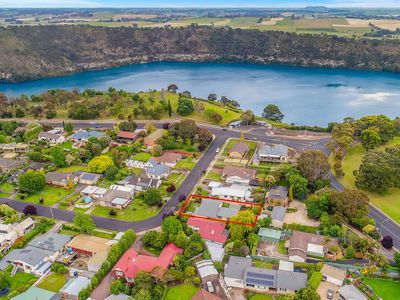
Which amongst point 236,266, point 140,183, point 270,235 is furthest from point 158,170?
point 236,266

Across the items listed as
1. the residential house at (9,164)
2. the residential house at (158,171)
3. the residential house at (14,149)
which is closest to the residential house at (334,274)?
the residential house at (158,171)

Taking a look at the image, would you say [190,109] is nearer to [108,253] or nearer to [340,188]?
[340,188]

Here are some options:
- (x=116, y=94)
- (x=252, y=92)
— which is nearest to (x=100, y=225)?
(x=116, y=94)

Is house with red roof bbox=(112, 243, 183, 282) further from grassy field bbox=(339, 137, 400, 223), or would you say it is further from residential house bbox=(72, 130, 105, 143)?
residential house bbox=(72, 130, 105, 143)

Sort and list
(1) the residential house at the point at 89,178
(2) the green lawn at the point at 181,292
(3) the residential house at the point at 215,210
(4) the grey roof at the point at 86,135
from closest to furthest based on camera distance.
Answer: (2) the green lawn at the point at 181,292, (3) the residential house at the point at 215,210, (1) the residential house at the point at 89,178, (4) the grey roof at the point at 86,135

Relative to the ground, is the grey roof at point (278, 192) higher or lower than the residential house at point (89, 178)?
higher

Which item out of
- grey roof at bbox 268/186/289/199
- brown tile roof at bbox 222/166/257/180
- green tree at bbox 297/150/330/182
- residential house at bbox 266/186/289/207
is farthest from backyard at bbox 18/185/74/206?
green tree at bbox 297/150/330/182

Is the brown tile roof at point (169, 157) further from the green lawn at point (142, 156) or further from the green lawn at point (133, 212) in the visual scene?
the green lawn at point (133, 212)
